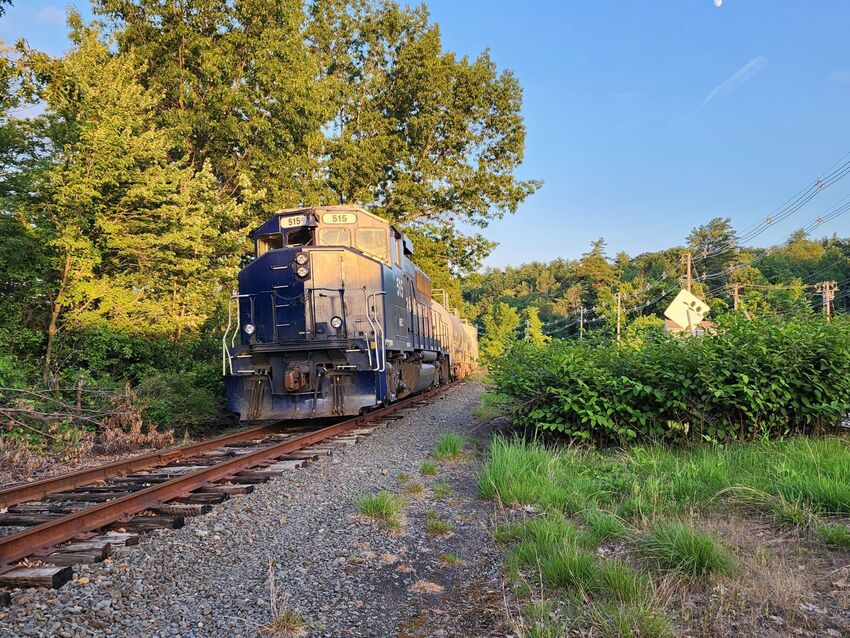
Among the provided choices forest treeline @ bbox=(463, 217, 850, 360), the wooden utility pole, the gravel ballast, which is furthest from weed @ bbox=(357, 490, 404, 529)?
forest treeline @ bbox=(463, 217, 850, 360)

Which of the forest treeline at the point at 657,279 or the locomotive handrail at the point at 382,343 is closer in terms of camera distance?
the locomotive handrail at the point at 382,343

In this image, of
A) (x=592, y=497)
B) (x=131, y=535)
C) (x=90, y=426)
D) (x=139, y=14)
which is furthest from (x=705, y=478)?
(x=139, y=14)

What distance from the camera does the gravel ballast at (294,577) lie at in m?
3.03

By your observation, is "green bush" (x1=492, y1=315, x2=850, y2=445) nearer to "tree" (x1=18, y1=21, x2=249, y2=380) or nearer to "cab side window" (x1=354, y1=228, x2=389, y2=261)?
"cab side window" (x1=354, y1=228, x2=389, y2=261)

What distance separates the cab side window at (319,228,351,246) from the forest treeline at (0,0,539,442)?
12.1 ft

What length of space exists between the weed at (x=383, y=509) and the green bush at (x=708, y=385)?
2803 mm

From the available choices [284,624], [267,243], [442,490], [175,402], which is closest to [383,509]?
[442,490]

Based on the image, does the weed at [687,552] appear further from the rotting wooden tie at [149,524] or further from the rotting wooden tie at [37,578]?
the rotting wooden tie at [37,578]

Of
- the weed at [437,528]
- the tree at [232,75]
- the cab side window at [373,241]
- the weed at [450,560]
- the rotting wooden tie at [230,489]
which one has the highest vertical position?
the tree at [232,75]

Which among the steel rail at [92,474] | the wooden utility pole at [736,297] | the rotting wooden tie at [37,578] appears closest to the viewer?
the rotting wooden tie at [37,578]

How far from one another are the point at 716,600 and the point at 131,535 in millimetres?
3906

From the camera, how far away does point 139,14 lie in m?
17.0

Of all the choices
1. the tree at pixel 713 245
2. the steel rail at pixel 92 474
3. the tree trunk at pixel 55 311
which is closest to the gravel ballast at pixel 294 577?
the steel rail at pixel 92 474

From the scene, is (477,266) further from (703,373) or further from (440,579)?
(440,579)
